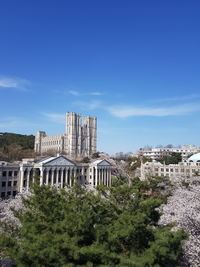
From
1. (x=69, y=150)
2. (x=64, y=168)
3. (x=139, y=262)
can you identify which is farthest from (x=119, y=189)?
(x=69, y=150)

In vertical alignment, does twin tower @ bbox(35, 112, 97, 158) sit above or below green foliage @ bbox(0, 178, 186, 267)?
above

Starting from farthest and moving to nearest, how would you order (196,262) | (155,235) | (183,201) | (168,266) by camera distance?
1. (183,201)
2. (196,262)
3. (168,266)
4. (155,235)

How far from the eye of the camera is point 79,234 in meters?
12.6

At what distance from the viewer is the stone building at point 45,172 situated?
1743 inches

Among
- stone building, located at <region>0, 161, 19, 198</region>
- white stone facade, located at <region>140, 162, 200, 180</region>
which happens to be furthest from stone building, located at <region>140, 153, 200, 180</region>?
stone building, located at <region>0, 161, 19, 198</region>

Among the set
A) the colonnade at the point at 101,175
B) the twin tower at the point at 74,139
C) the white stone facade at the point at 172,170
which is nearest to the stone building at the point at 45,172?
the colonnade at the point at 101,175

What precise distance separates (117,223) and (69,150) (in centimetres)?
11123

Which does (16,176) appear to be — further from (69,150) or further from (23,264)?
(69,150)

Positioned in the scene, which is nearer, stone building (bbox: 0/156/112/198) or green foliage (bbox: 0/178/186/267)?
green foliage (bbox: 0/178/186/267)

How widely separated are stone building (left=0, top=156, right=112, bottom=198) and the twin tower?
58.9 m

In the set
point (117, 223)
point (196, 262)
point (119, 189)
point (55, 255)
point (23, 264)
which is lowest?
point (196, 262)

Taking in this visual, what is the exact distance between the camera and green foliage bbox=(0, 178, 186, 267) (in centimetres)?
1131

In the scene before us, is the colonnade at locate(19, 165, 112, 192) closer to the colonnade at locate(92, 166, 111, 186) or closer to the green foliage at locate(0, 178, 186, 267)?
the colonnade at locate(92, 166, 111, 186)

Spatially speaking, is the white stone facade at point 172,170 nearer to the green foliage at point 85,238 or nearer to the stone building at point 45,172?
the stone building at point 45,172
